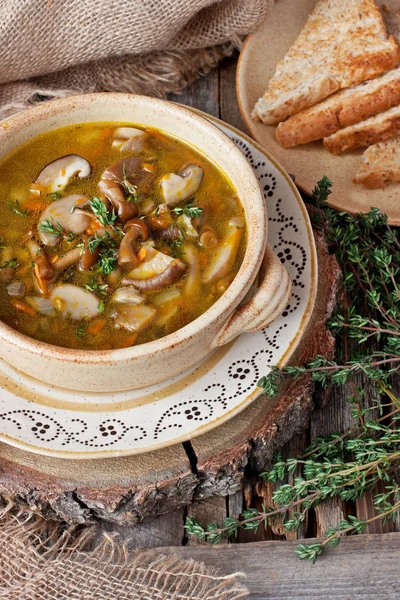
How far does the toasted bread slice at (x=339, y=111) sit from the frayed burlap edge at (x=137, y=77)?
805 millimetres

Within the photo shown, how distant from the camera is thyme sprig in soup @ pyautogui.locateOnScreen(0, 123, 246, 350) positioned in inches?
124

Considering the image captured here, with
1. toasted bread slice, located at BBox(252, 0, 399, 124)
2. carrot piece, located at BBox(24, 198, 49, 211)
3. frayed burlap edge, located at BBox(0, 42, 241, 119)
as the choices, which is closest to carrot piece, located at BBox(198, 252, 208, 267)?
carrot piece, located at BBox(24, 198, 49, 211)

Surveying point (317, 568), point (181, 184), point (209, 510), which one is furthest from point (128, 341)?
point (317, 568)

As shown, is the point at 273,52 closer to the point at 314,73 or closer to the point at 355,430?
the point at 314,73

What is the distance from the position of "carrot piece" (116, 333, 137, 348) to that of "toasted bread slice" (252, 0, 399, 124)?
1721 mm

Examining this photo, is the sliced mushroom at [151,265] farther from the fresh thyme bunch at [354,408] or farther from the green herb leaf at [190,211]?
the fresh thyme bunch at [354,408]

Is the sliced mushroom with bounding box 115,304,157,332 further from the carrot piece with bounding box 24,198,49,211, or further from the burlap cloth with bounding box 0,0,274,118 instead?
the burlap cloth with bounding box 0,0,274,118

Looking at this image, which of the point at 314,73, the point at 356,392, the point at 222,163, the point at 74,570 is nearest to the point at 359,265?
the point at 356,392

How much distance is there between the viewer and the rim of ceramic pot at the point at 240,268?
2.97 metres

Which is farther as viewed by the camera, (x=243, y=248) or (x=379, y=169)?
(x=379, y=169)

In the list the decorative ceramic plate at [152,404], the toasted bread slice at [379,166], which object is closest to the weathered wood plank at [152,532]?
the decorative ceramic plate at [152,404]

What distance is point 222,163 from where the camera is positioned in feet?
11.4

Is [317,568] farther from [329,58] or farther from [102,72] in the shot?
[102,72]

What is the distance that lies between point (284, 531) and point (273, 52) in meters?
2.68
